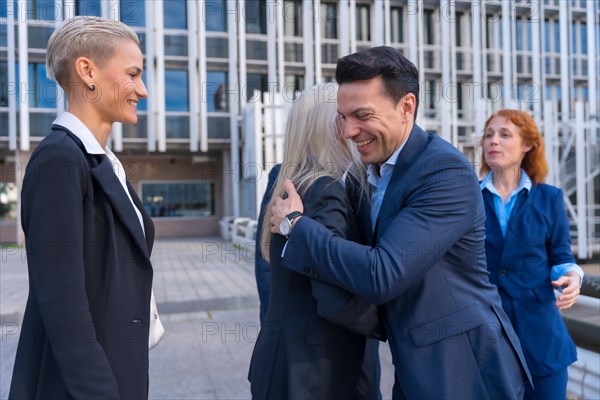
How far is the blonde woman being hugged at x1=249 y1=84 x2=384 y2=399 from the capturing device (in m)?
1.53

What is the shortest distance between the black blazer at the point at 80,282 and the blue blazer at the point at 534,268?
1.67 m

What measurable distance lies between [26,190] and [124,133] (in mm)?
16234

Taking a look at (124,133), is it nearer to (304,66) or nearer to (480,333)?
(304,66)

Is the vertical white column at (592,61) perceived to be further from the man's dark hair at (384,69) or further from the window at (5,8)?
the window at (5,8)

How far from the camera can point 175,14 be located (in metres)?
17.3

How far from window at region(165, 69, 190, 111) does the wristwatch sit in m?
16.7

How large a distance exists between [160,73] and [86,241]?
53.1 feet

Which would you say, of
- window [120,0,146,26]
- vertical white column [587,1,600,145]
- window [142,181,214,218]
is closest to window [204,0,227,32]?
window [120,0,146,26]

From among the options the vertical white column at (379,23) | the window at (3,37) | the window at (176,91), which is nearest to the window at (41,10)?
the window at (3,37)

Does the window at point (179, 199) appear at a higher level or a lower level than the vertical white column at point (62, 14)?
lower

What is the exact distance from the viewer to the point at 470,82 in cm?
1938

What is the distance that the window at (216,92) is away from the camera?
57.8ft

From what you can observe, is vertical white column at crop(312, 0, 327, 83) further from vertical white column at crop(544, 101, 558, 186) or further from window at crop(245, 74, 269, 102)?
vertical white column at crop(544, 101, 558, 186)

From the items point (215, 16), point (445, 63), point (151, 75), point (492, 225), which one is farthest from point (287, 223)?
point (445, 63)
